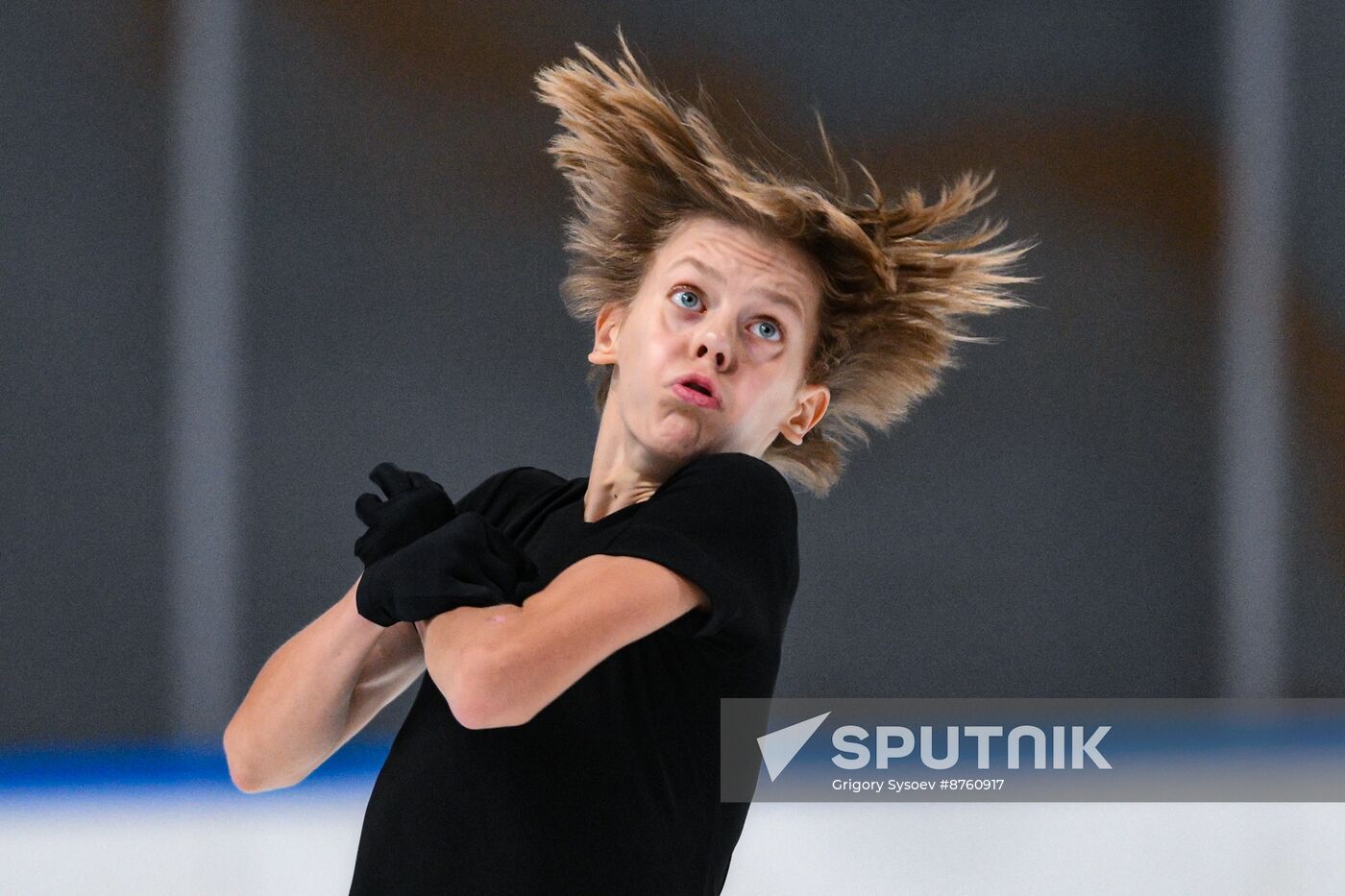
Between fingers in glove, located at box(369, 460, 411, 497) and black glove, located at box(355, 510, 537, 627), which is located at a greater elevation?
fingers in glove, located at box(369, 460, 411, 497)

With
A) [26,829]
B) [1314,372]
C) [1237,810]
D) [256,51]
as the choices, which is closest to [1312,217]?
[1314,372]

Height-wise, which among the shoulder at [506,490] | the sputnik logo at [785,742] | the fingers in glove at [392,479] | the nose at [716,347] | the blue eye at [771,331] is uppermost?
the sputnik logo at [785,742]

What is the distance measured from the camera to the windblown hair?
1196 mm

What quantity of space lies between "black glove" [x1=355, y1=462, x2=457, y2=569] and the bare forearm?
5cm

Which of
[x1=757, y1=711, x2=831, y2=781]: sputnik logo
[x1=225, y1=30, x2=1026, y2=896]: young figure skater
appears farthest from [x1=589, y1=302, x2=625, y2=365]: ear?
[x1=757, y1=711, x2=831, y2=781]: sputnik logo

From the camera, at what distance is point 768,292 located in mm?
1153

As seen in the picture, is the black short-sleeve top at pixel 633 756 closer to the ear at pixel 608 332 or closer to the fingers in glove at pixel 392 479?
the fingers in glove at pixel 392 479

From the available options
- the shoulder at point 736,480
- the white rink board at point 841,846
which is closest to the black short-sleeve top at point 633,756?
the shoulder at point 736,480

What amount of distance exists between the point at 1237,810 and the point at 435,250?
250cm

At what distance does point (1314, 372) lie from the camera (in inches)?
155

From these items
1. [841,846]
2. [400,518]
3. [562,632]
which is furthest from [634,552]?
[841,846]

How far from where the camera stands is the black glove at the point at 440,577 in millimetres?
948

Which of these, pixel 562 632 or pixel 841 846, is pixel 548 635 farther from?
pixel 841 846

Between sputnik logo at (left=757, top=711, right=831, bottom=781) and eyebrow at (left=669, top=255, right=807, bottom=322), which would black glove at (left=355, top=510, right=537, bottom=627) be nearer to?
eyebrow at (left=669, top=255, right=807, bottom=322)
